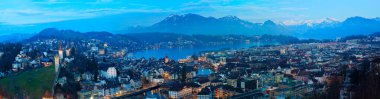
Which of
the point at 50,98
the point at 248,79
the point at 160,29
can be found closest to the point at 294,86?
the point at 248,79

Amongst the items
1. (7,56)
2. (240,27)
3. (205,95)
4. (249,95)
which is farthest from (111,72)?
(240,27)

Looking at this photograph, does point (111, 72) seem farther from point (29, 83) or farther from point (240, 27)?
point (240, 27)

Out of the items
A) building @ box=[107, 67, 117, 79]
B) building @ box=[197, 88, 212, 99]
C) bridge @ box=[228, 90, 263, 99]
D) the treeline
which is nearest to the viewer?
building @ box=[197, 88, 212, 99]

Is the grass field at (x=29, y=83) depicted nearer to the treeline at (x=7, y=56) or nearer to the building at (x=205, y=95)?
the treeline at (x=7, y=56)

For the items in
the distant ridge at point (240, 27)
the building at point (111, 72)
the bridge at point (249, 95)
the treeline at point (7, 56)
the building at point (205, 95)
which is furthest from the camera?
A: the distant ridge at point (240, 27)

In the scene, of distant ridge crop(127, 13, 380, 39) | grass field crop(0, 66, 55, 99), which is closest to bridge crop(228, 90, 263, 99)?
grass field crop(0, 66, 55, 99)

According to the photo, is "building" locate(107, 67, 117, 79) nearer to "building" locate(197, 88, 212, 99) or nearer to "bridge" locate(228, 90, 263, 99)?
"building" locate(197, 88, 212, 99)

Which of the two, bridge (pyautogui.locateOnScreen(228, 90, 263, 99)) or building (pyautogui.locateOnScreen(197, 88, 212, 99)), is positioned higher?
building (pyautogui.locateOnScreen(197, 88, 212, 99))

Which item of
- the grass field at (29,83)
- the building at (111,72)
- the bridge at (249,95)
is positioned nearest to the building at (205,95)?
the bridge at (249,95)

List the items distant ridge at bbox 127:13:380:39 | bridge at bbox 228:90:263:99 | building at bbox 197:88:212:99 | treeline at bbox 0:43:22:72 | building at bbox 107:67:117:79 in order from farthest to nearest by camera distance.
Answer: distant ridge at bbox 127:13:380:39 → building at bbox 107:67:117:79 → treeline at bbox 0:43:22:72 → bridge at bbox 228:90:263:99 → building at bbox 197:88:212:99
